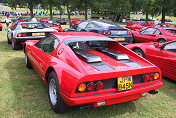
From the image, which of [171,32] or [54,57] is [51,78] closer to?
[54,57]

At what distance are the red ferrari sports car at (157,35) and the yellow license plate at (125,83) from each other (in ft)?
21.7

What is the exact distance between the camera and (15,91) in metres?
3.78

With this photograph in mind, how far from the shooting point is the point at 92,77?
8.08 feet

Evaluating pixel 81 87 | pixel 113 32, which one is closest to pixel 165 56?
Result: pixel 81 87

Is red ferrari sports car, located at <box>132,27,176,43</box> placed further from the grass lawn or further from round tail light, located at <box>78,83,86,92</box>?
round tail light, located at <box>78,83,86,92</box>

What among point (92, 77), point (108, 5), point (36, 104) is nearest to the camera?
point (92, 77)

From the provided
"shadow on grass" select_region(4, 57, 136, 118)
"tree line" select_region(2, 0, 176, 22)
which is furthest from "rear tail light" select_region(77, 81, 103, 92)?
"tree line" select_region(2, 0, 176, 22)

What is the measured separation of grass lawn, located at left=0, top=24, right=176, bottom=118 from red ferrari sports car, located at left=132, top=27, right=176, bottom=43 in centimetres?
462

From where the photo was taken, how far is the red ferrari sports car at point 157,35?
8562 millimetres

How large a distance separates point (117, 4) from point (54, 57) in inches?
1566

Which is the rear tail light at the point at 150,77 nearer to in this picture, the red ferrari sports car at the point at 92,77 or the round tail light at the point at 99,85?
the red ferrari sports car at the point at 92,77

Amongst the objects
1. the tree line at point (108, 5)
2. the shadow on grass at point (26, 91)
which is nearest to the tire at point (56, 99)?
the shadow on grass at point (26, 91)

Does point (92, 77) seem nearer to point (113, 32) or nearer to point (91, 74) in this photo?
point (91, 74)

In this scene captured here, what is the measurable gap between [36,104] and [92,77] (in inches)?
56.1
